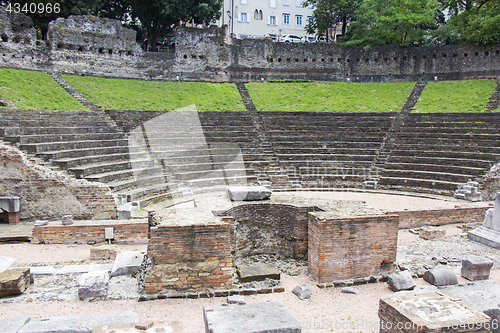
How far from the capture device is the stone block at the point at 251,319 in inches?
150

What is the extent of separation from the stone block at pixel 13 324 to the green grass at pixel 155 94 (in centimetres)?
1488

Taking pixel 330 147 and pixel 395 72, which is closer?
pixel 330 147

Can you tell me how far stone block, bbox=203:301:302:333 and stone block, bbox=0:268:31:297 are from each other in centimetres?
338

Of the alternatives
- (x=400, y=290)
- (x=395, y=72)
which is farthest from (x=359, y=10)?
(x=400, y=290)

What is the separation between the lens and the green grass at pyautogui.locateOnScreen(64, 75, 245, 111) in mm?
18812

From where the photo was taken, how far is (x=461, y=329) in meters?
3.76

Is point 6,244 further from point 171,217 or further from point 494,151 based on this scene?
point 494,151

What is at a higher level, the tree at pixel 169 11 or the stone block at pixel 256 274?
the tree at pixel 169 11

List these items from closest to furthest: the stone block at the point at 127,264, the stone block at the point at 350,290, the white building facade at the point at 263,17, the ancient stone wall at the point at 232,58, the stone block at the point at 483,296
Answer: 1. the stone block at the point at 483,296
2. the stone block at the point at 350,290
3. the stone block at the point at 127,264
4. the ancient stone wall at the point at 232,58
5. the white building facade at the point at 263,17

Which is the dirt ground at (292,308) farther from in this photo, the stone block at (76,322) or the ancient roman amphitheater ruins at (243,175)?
the stone block at (76,322)

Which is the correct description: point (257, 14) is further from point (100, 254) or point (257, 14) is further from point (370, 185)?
point (100, 254)

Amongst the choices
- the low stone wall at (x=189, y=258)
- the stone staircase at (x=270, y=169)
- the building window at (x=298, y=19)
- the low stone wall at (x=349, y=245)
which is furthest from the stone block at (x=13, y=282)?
the building window at (x=298, y=19)

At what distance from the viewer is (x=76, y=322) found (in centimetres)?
419

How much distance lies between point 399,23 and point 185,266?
2641cm
